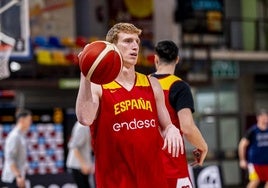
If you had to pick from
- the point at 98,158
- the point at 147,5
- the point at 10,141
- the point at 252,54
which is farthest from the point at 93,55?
the point at 252,54

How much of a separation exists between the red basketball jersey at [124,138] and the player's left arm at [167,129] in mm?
93

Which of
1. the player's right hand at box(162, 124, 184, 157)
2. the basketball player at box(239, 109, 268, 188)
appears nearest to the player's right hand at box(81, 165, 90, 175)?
the basketball player at box(239, 109, 268, 188)

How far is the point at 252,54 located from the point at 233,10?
6.83ft

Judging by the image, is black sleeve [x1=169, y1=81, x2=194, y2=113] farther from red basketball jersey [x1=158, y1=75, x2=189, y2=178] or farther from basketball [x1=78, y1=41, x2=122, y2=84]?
basketball [x1=78, y1=41, x2=122, y2=84]

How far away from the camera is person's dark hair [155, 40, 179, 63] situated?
22.8ft

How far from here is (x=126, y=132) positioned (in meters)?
5.21

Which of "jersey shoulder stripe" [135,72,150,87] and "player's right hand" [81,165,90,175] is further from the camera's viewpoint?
"player's right hand" [81,165,90,175]

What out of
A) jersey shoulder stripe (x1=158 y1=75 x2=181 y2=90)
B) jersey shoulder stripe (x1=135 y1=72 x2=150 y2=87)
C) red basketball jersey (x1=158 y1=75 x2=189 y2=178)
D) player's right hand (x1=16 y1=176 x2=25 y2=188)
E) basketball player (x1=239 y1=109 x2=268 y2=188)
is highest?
jersey shoulder stripe (x1=135 y1=72 x2=150 y2=87)

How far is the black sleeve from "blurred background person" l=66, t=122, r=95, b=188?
241 inches

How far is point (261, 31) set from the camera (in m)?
26.2

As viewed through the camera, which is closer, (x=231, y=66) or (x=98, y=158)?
(x=98, y=158)

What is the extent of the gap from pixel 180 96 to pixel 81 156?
21.1ft

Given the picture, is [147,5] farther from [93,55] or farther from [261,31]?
[93,55]

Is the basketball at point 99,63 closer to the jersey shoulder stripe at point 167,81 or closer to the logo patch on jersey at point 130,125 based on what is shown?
the logo patch on jersey at point 130,125
